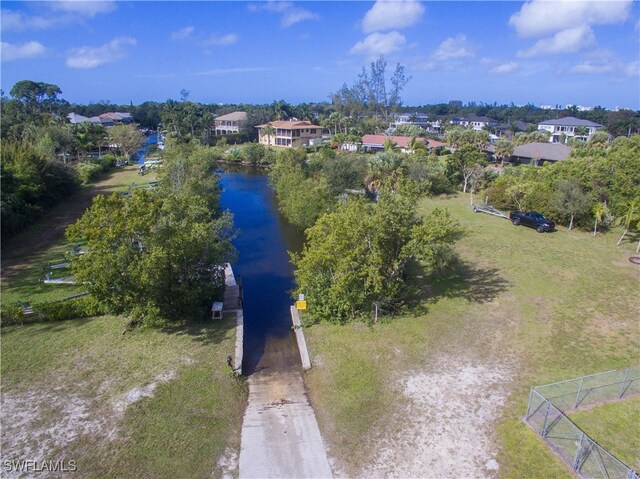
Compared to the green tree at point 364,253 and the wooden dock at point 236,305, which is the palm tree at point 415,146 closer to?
the wooden dock at point 236,305

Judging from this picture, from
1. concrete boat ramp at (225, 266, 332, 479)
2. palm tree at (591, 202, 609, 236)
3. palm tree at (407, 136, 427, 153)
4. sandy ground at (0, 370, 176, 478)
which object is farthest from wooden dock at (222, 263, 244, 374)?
palm tree at (407, 136, 427, 153)

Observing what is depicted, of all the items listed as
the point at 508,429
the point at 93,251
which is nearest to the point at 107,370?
the point at 93,251

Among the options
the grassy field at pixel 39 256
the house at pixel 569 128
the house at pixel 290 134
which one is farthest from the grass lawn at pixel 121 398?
the house at pixel 569 128

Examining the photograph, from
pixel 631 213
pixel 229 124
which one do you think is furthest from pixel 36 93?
pixel 631 213

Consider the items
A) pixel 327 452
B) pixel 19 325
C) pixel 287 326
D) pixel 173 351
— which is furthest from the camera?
pixel 287 326

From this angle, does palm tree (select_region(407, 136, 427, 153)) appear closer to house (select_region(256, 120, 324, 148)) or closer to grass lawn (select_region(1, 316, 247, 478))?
house (select_region(256, 120, 324, 148))

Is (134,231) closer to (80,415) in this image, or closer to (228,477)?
(80,415)
